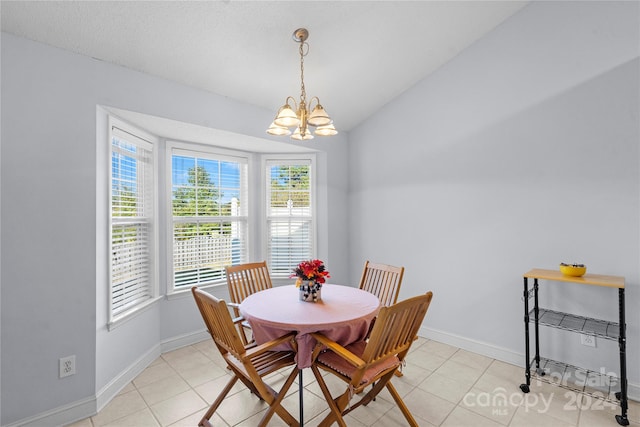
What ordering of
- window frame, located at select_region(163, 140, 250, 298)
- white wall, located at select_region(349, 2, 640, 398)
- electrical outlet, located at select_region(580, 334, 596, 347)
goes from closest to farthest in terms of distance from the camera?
white wall, located at select_region(349, 2, 640, 398) → electrical outlet, located at select_region(580, 334, 596, 347) → window frame, located at select_region(163, 140, 250, 298)

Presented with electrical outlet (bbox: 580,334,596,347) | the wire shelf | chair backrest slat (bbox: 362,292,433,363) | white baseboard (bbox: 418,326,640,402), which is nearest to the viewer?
chair backrest slat (bbox: 362,292,433,363)

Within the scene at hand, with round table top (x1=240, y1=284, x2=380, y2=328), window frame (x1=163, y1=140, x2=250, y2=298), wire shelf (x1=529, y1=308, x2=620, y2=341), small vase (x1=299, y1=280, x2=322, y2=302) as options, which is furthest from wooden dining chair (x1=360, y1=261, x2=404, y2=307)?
window frame (x1=163, y1=140, x2=250, y2=298)

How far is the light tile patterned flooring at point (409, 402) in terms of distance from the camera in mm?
2078

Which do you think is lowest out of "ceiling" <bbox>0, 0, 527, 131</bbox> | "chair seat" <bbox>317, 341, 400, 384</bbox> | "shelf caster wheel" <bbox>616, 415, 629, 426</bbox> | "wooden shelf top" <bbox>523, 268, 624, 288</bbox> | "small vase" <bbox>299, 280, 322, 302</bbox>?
"shelf caster wheel" <bbox>616, 415, 629, 426</bbox>

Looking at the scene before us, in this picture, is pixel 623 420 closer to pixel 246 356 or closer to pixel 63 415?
pixel 246 356

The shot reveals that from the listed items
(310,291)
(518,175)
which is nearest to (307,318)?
(310,291)

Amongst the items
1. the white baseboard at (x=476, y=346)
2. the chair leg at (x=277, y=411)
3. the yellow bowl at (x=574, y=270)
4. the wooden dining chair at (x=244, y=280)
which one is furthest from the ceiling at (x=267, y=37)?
the white baseboard at (x=476, y=346)

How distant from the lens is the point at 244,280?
2828 millimetres

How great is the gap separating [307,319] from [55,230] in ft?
5.85

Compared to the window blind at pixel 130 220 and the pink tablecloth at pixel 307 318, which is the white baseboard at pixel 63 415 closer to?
the window blind at pixel 130 220

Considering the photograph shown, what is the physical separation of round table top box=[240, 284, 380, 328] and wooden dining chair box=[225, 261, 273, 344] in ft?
1.10

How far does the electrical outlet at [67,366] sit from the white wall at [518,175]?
311cm

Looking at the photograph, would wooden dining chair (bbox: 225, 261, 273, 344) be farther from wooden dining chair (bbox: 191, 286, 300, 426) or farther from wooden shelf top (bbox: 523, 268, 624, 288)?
wooden shelf top (bbox: 523, 268, 624, 288)

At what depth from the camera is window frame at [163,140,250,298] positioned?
3254 millimetres
